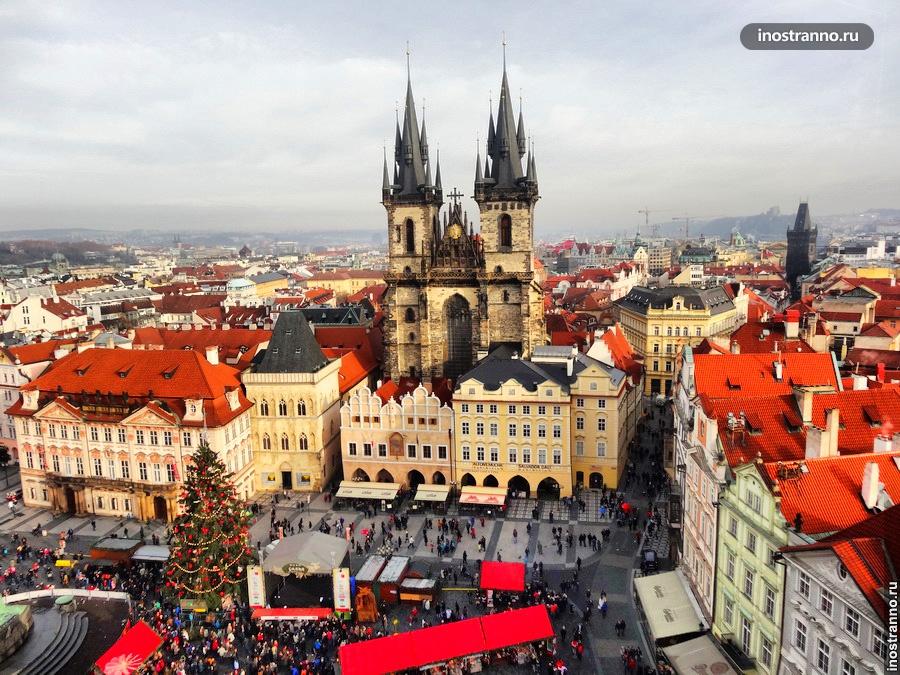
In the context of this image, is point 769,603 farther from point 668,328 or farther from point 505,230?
point 668,328

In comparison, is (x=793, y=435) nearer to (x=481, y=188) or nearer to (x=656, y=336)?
(x=481, y=188)

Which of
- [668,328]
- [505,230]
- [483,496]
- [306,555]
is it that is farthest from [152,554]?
[668,328]

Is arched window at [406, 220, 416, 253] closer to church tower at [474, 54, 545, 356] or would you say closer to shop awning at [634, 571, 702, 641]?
church tower at [474, 54, 545, 356]

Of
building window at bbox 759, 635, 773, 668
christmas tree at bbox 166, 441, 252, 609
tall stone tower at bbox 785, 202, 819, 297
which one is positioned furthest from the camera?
tall stone tower at bbox 785, 202, 819, 297

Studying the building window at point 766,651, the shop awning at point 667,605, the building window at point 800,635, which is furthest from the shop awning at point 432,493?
the building window at point 800,635

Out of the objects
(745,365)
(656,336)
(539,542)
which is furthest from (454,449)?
(656,336)

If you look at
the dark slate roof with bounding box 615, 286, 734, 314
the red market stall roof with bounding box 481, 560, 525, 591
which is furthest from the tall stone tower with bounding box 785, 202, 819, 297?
the red market stall roof with bounding box 481, 560, 525, 591
